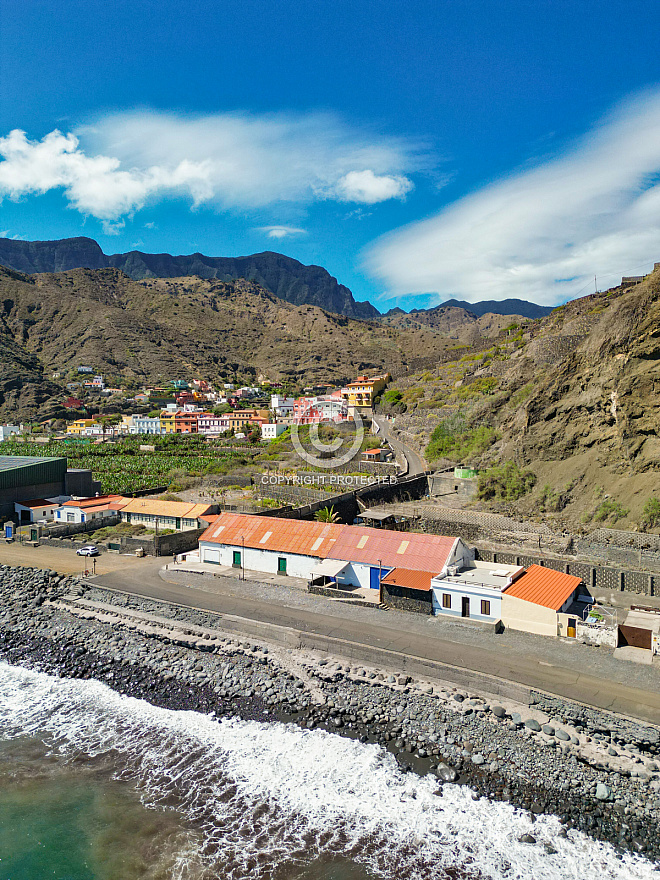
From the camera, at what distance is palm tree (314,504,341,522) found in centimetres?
3216

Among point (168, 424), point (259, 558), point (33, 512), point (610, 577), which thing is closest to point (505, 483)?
point (610, 577)

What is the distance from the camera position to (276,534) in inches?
1051

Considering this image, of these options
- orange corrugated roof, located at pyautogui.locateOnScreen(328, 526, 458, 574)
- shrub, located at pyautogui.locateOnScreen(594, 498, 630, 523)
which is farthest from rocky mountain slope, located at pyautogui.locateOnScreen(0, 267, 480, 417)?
orange corrugated roof, located at pyautogui.locateOnScreen(328, 526, 458, 574)

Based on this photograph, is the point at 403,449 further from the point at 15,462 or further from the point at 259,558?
the point at 15,462

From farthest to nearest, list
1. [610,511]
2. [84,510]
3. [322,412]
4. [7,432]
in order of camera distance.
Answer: [7,432], [322,412], [84,510], [610,511]

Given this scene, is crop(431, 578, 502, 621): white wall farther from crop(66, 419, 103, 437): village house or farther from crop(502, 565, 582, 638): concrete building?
crop(66, 419, 103, 437): village house

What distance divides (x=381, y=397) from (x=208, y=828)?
82019 millimetres

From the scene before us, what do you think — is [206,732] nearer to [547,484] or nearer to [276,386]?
[547,484]

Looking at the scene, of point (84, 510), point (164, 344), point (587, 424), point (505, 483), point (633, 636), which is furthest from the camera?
point (164, 344)

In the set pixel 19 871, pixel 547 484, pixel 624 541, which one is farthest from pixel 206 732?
pixel 547 484

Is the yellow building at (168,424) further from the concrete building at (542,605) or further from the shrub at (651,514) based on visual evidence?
the concrete building at (542,605)

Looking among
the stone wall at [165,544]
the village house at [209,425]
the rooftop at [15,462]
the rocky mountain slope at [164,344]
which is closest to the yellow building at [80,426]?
the village house at [209,425]

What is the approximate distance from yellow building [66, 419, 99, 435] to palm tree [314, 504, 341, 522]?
298 ft

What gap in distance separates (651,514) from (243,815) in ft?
78.1
